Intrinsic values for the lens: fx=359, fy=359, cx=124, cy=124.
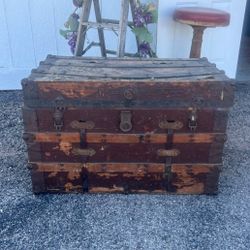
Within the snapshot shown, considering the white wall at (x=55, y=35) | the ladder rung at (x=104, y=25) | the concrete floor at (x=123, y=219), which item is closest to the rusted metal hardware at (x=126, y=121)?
the concrete floor at (x=123, y=219)

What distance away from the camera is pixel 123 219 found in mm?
1612

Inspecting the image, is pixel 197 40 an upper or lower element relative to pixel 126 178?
upper

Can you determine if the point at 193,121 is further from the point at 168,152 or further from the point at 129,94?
the point at 129,94

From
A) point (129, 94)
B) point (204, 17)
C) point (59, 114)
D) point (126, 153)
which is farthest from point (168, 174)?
point (204, 17)

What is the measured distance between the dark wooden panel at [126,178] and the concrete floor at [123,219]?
43 millimetres

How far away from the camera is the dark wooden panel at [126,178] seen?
1.68 meters

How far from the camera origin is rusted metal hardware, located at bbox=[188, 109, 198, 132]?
156cm

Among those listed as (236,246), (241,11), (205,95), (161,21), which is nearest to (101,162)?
(205,95)

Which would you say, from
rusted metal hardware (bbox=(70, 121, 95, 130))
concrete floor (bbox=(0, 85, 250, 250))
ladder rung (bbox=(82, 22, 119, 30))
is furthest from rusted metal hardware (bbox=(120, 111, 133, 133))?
ladder rung (bbox=(82, 22, 119, 30))

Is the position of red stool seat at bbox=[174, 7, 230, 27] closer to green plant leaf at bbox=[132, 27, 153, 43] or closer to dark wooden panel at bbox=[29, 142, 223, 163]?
green plant leaf at bbox=[132, 27, 153, 43]

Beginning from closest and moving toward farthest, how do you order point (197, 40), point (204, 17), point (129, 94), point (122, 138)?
point (129, 94)
point (122, 138)
point (204, 17)
point (197, 40)

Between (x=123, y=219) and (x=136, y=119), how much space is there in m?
0.45

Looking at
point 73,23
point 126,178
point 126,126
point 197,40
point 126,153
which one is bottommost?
point 126,178

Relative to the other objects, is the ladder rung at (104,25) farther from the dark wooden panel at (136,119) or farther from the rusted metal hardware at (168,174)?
the rusted metal hardware at (168,174)
